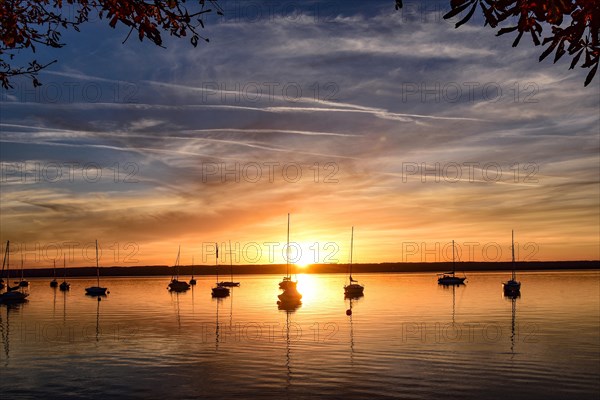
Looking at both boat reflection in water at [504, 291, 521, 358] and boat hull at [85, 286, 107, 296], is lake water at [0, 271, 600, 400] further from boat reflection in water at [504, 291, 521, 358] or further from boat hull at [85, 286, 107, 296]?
boat hull at [85, 286, 107, 296]

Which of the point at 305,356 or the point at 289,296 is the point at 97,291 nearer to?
the point at 289,296

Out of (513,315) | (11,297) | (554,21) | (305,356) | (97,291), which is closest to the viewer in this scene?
(554,21)

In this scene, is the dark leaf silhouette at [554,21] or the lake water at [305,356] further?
the lake water at [305,356]

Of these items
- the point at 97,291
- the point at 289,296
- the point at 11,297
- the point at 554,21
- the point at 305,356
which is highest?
the point at 554,21

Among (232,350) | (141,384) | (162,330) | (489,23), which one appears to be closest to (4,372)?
(141,384)

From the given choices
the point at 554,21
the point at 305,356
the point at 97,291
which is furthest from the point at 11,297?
the point at 554,21

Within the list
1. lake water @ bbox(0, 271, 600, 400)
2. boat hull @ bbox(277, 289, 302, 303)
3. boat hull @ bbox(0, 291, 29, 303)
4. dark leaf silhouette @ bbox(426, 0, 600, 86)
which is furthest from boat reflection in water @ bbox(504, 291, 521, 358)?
boat hull @ bbox(0, 291, 29, 303)

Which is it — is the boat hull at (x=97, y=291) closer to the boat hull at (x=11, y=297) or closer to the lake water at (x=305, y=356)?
the boat hull at (x=11, y=297)

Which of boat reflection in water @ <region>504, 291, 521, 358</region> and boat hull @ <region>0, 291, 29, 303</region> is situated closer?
boat reflection in water @ <region>504, 291, 521, 358</region>

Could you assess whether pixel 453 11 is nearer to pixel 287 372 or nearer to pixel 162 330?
pixel 287 372

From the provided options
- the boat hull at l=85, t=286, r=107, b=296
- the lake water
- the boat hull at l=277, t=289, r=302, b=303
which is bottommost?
the boat hull at l=85, t=286, r=107, b=296

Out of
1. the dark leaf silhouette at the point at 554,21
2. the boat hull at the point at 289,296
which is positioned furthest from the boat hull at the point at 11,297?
the dark leaf silhouette at the point at 554,21

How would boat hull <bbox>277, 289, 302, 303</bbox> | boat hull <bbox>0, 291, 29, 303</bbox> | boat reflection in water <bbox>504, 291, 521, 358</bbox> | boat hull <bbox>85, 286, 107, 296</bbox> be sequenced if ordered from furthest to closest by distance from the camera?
boat hull <bbox>85, 286, 107, 296</bbox>, boat hull <bbox>0, 291, 29, 303</bbox>, boat hull <bbox>277, 289, 302, 303</bbox>, boat reflection in water <bbox>504, 291, 521, 358</bbox>

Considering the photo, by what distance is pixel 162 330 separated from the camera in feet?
272
